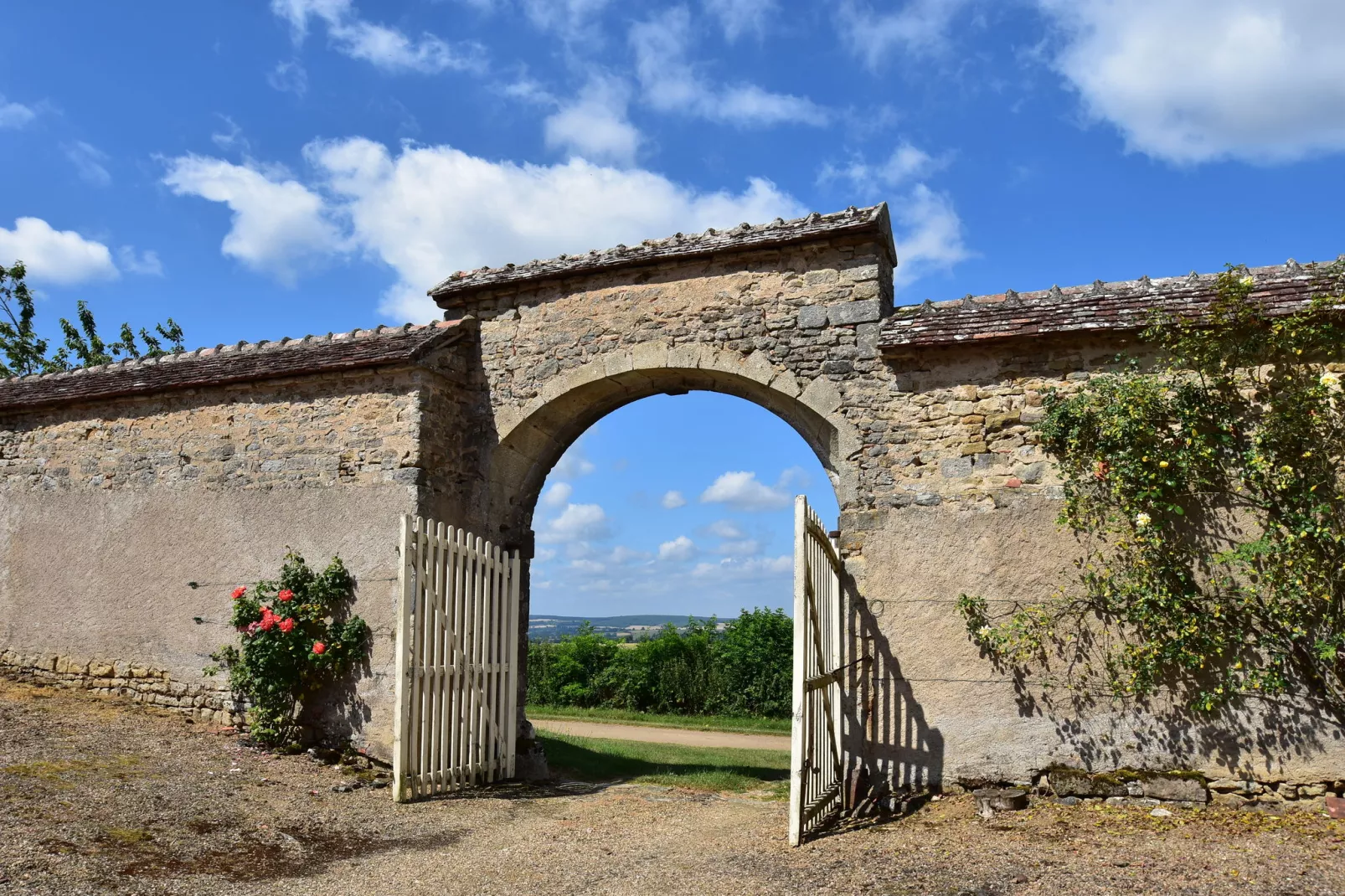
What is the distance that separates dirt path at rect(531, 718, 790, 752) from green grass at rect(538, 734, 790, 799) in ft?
1.39

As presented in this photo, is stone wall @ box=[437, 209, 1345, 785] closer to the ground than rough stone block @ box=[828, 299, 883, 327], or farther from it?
closer to the ground

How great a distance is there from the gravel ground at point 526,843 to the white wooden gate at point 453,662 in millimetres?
355

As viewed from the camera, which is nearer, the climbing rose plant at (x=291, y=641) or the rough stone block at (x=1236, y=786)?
the rough stone block at (x=1236, y=786)

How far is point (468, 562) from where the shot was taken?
24.2 feet

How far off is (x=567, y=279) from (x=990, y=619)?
4.47m

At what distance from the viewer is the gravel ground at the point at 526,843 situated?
4.71m

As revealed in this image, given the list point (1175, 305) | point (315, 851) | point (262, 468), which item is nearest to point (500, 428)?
point (262, 468)

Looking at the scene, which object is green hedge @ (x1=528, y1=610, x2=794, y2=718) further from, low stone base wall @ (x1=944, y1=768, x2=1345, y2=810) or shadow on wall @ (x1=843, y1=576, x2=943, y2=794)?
low stone base wall @ (x1=944, y1=768, x2=1345, y2=810)

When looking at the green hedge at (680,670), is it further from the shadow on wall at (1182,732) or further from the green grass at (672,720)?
the shadow on wall at (1182,732)

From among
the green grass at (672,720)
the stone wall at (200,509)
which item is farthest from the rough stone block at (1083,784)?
the green grass at (672,720)

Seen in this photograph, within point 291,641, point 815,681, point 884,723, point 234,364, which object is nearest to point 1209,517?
point 884,723

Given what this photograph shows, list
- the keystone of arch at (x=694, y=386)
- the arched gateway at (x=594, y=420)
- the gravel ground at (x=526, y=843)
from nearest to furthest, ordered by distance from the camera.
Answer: the gravel ground at (x=526, y=843) < the arched gateway at (x=594, y=420) < the keystone of arch at (x=694, y=386)

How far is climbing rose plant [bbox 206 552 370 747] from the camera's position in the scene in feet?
25.6

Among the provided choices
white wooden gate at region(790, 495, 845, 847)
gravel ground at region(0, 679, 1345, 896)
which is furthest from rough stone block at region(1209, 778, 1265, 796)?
white wooden gate at region(790, 495, 845, 847)
